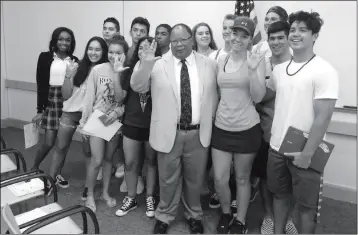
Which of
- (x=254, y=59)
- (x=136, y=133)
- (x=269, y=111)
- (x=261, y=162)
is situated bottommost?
(x=261, y=162)

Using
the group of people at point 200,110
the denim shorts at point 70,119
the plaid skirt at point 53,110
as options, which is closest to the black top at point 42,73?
the group of people at point 200,110

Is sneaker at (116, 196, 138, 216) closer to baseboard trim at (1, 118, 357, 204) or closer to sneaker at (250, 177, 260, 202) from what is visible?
baseboard trim at (1, 118, 357, 204)

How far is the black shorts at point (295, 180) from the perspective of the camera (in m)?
1.85

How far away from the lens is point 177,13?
3.70 meters

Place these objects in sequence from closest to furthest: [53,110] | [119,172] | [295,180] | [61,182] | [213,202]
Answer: [295,180]
[53,110]
[213,202]
[61,182]
[119,172]

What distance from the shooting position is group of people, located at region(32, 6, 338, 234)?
1.82 metres

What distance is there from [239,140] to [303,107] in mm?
514

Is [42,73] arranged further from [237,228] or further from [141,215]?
[237,228]

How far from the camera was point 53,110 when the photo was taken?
2697mm

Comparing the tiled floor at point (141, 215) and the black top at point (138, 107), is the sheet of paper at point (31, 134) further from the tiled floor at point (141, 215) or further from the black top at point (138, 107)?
the black top at point (138, 107)

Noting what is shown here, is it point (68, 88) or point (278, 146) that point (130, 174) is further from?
point (278, 146)

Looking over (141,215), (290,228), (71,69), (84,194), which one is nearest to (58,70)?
(71,69)

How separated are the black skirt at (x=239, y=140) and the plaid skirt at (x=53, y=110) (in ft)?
4.25

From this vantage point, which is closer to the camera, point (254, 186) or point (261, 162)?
point (261, 162)
